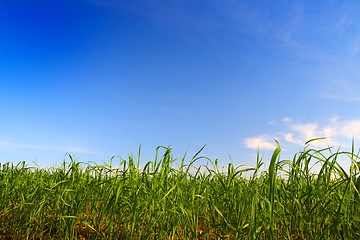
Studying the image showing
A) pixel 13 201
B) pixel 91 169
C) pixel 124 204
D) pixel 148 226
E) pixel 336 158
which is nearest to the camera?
pixel 336 158

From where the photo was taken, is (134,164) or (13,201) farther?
(13,201)

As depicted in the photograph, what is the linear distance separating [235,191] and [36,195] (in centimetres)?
223

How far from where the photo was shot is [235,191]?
262 centimetres

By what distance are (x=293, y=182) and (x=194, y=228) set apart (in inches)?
40.9

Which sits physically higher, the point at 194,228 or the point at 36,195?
the point at 36,195

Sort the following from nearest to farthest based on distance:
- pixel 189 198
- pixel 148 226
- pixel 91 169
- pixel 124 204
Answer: pixel 148 226 → pixel 124 204 → pixel 189 198 → pixel 91 169

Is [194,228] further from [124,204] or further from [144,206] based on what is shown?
[124,204]

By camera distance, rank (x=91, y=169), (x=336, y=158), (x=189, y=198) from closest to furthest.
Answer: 1. (x=336, y=158)
2. (x=189, y=198)
3. (x=91, y=169)

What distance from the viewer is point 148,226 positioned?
94.4 inches

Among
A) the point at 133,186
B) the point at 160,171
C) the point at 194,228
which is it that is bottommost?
the point at 194,228

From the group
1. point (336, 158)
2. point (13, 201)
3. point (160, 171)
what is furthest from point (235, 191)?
point (13, 201)

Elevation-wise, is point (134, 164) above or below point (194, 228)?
above

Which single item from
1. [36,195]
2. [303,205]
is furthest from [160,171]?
[36,195]

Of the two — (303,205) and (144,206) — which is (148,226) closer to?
(144,206)
